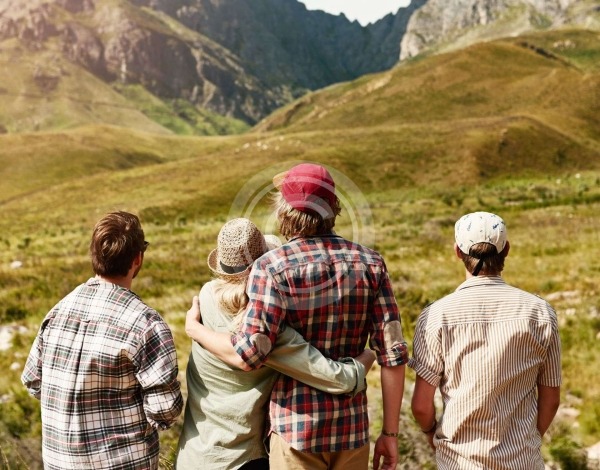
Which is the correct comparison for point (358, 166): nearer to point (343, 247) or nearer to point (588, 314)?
point (588, 314)

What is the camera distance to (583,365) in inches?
386

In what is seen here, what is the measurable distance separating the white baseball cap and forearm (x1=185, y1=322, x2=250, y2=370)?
5.62 ft

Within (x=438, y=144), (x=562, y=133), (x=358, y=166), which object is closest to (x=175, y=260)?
(x=358, y=166)

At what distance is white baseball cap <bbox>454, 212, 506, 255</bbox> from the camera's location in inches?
167

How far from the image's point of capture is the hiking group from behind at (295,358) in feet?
13.1

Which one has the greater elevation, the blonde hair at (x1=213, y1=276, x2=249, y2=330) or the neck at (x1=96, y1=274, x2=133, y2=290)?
the neck at (x1=96, y1=274, x2=133, y2=290)

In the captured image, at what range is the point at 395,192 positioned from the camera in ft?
201

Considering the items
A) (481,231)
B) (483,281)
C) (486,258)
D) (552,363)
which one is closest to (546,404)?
(552,363)

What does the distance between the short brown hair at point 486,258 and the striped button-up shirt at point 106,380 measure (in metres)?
2.19

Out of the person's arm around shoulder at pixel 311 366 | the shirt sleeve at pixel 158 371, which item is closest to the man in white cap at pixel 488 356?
the person's arm around shoulder at pixel 311 366

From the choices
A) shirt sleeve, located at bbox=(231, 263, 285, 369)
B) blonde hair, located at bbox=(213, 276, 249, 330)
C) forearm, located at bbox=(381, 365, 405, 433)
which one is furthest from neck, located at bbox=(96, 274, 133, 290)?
forearm, located at bbox=(381, 365, 405, 433)

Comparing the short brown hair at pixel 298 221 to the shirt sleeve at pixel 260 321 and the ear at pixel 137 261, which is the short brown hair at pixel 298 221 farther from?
the ear at pixel 137 261

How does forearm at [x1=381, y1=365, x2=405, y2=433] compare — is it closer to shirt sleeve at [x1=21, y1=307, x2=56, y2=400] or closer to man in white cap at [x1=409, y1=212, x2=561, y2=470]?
man in white cap at [x1=409, y1=212, x2=561, y2=470]

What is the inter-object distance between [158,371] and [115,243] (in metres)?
0.92
